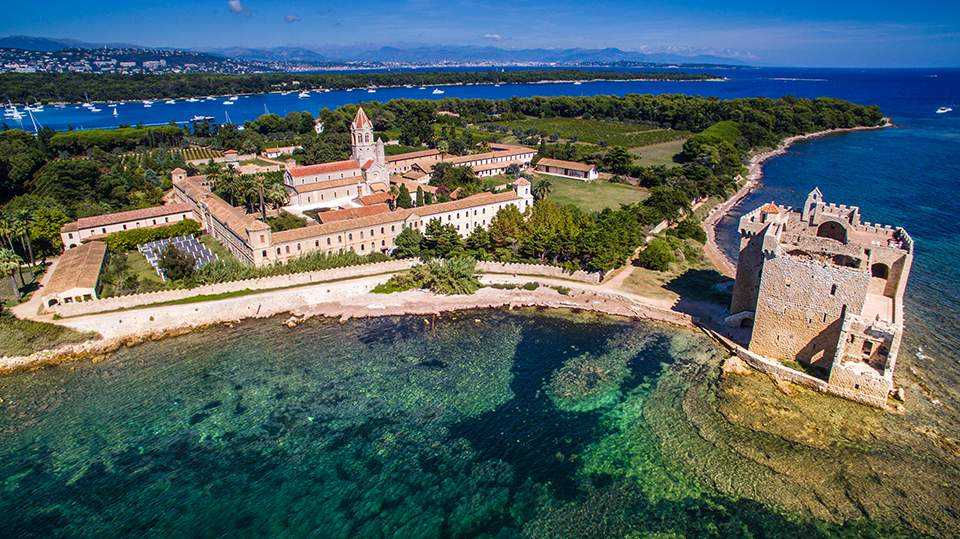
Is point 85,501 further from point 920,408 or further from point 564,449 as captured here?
point 920,408

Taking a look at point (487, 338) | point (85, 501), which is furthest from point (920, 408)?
point (85, 501)

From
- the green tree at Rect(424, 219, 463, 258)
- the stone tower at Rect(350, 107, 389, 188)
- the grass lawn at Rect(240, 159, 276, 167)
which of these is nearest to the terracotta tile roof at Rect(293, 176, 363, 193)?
the stone tower at Rect(350, 107, 389, 188)

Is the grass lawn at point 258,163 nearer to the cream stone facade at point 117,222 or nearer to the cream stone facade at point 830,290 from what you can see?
the cream stone facade at point 117,222

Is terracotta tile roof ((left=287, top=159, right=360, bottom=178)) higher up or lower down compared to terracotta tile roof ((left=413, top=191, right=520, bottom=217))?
higher up

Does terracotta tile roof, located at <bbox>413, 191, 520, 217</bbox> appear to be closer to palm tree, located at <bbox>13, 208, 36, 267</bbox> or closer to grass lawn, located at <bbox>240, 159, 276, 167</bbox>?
palm tree, located at <bbox>13, 208, 36, 267</bbox>

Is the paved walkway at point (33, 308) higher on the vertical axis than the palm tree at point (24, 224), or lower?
lower

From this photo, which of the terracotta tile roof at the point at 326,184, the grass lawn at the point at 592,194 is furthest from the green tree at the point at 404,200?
the grass lawn at the point at 592,194

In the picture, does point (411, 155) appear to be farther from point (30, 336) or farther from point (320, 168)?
point (30, 336)
